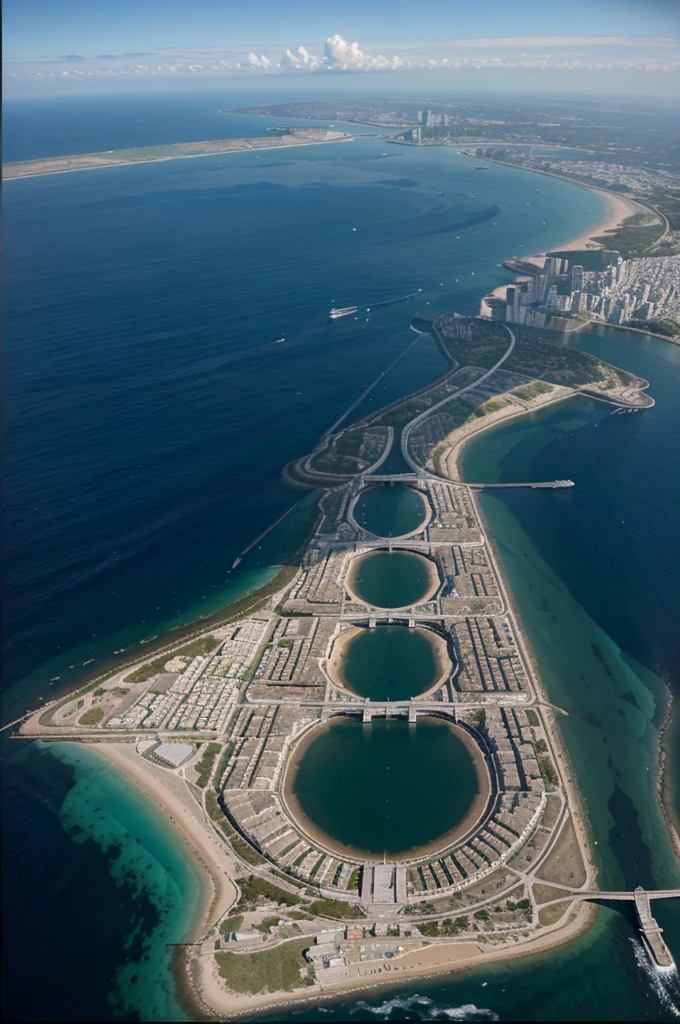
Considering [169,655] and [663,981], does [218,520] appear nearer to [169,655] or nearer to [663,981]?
[169,655]

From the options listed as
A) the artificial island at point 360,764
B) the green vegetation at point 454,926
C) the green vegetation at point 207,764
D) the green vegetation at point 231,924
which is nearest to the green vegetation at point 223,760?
the artificial island at point 360,764

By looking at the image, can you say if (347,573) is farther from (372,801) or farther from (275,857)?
(275,857)

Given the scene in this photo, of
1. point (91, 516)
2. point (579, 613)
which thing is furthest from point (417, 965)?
point (91, 516)

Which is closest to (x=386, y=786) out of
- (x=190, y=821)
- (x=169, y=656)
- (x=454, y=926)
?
(x=454, y=926)

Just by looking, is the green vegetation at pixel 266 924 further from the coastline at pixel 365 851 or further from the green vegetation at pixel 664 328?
the green vegetation at pixel 664 328

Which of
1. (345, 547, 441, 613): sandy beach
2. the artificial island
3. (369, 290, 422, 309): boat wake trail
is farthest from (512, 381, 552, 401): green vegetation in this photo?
(345, 547, 441, 613): sandy beach
